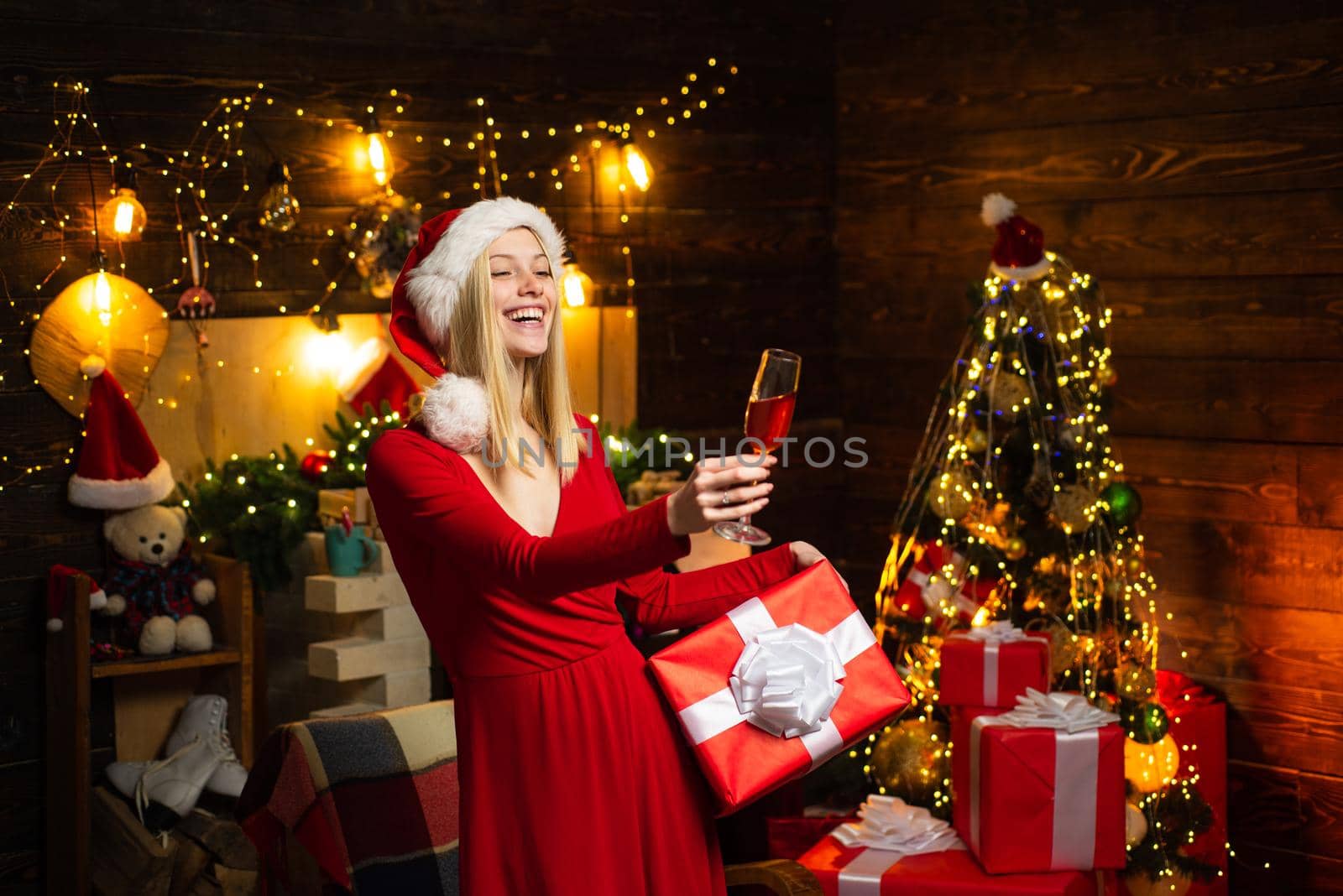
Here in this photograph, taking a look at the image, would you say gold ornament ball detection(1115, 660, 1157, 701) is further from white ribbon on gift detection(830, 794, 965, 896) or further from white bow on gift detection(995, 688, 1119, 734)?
white ribbon on gift detection(830, 794, 965, 896)

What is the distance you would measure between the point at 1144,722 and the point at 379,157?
205 centimetres

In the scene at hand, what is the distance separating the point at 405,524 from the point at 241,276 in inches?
77.0

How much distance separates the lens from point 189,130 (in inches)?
131

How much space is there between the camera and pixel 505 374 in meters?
1.78

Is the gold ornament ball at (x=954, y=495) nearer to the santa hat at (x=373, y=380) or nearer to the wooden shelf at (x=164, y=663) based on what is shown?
the santa hat at (x=373, y=380)

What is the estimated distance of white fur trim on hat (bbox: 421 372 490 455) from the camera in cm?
170

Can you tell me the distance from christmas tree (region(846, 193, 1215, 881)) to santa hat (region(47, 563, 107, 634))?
161cm

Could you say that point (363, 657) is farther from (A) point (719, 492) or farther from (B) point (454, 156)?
(A) point (719, 492)

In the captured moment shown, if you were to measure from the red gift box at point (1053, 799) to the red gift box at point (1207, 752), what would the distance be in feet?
1.86

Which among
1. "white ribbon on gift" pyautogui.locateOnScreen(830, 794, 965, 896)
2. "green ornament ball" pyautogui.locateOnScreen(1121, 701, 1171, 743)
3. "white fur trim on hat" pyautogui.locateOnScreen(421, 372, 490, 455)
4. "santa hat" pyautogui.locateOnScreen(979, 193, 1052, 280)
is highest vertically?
"santa hat" pyautogui.locateOnScreen(979, 193, 1052, 280)

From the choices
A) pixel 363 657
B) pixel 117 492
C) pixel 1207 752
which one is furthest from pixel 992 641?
pixel 117 492

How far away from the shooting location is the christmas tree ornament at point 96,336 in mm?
3156

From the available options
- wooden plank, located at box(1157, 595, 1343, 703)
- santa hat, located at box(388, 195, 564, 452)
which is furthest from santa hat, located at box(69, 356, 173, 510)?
wooden plank, located at box(1157, 595, 1343, 703)

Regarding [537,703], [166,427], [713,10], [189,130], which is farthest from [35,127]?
[537,703]
